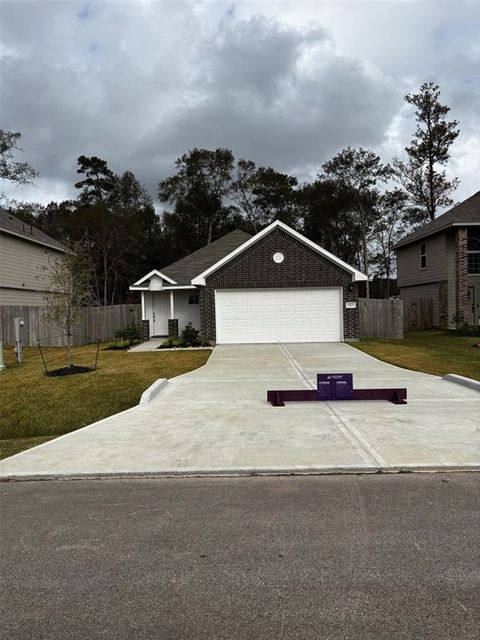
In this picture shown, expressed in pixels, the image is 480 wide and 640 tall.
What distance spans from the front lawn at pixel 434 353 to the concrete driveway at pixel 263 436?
2772mm

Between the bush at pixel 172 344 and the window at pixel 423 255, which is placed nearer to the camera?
the bush at pixel 172 344

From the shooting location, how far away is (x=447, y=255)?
87.5ft

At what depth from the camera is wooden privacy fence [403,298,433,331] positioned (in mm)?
28438

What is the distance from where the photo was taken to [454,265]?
26.3 m

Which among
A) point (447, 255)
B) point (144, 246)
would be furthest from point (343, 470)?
point (144, 246)

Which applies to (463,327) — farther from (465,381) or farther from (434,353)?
(465,381)

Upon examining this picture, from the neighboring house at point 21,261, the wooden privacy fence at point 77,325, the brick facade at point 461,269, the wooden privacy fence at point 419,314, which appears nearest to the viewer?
the wooden privacy fence at point 77,325

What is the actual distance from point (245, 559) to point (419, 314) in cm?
2731

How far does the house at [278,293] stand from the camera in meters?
20.7

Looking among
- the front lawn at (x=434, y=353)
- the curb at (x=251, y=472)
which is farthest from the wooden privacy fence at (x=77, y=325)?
the curb at (x=251, y=472)

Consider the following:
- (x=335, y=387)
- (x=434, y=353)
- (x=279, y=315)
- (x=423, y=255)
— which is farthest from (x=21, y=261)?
(x=335, y=387)

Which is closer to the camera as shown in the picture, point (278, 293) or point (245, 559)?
point (245, 559)

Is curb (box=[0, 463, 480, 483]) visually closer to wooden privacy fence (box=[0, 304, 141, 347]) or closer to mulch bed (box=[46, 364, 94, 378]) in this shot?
mulch bed (box=[46, 364, 94, 378])

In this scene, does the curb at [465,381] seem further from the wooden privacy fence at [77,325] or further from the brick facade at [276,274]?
the wooden privacy fence at [77,325]
